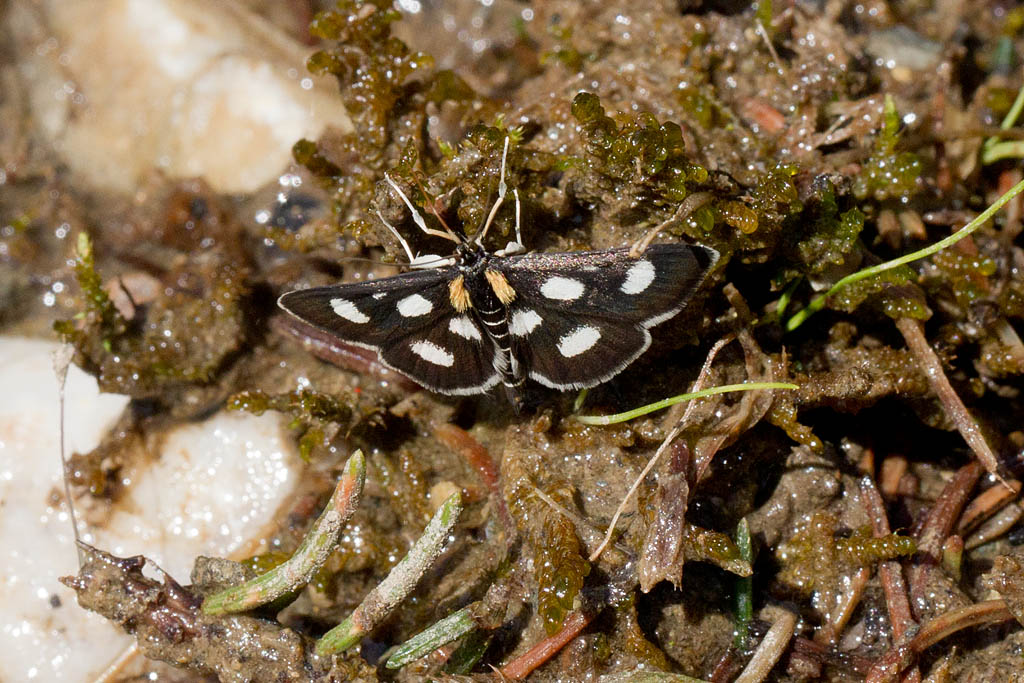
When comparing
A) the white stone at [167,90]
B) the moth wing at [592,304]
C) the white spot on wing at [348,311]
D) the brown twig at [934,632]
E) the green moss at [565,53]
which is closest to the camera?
the moth wing at [592,304]

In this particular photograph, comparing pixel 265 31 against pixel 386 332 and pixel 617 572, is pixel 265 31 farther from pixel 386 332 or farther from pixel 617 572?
pixel 617 572

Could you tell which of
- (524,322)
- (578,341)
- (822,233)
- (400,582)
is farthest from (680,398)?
(400,582)

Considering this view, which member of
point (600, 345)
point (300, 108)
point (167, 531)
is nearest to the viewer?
point (600, 345)

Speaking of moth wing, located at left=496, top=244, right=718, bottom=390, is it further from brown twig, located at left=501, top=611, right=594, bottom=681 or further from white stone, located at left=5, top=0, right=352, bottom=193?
white stone, located at left=5, top=0, right=352, bottom=193

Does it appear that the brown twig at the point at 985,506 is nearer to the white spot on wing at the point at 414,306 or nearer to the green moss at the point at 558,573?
the green moss at the point at 558,573

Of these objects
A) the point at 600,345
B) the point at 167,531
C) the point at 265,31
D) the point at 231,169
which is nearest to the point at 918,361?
the point at 600,345

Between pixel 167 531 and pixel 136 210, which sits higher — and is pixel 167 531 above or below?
below

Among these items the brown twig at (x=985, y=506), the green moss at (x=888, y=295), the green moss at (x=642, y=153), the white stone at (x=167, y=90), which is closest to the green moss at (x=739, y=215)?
the green moss at (x=642, y=153)

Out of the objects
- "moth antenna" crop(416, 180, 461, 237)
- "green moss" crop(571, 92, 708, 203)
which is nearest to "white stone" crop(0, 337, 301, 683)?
"moth antenna" crop(416, 180, 461, 237)
